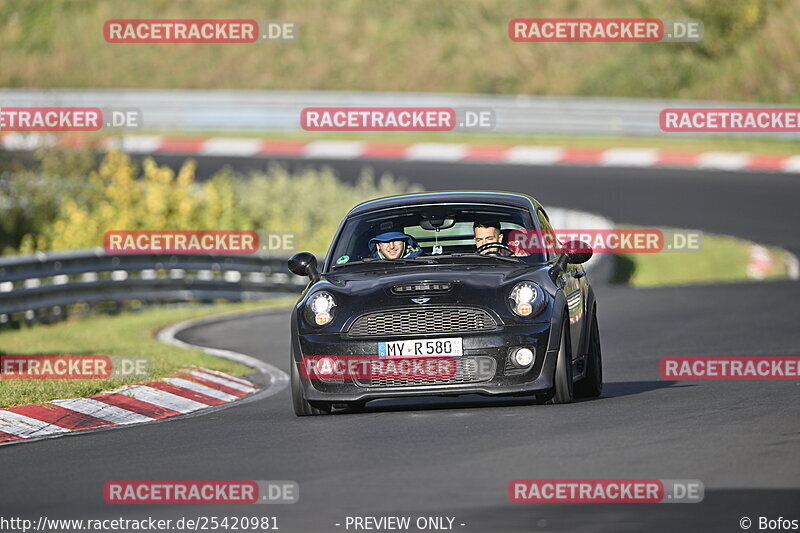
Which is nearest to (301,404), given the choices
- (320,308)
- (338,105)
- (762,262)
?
(320,308)

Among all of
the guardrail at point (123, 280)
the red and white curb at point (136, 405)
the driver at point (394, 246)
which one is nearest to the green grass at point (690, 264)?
the guardrail at point (123, 280)

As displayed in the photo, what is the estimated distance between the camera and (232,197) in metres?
26.7

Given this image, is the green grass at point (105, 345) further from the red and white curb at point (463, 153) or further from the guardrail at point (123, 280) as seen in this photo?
the red and white curb at point (463, 153)

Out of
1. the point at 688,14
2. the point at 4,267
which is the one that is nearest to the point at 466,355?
the point at 4,267

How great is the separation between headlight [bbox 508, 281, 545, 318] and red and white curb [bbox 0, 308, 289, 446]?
2.72 meters

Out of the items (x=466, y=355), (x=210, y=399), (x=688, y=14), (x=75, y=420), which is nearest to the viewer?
(x=466, y=355)

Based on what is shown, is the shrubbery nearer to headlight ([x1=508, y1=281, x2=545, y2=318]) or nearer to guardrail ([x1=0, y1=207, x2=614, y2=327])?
guardrail ([x1=0, y1=207, x2=614, y2=327])

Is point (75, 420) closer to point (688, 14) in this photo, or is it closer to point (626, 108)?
point (626, 108)

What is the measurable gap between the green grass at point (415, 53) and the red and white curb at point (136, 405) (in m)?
33.2

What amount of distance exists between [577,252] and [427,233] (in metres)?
1.09

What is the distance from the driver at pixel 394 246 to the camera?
37.0ft

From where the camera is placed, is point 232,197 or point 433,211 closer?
point 433,211

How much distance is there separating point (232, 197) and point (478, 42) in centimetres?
2523

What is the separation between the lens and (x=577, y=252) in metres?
11.1
